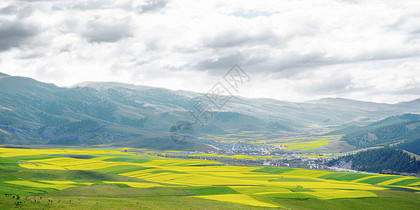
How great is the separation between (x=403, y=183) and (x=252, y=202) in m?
85.5

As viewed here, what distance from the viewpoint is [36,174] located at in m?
97.1

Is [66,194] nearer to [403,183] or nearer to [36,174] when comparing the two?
[36,174]

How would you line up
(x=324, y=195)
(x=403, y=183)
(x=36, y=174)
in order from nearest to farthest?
1. (x=324, y=195)
2. (x=36, y=174)
3. (x=403, y=183)

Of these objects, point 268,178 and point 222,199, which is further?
point 268,178

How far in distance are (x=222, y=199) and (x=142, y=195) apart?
56.8 ft

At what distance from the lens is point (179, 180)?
123438 mm

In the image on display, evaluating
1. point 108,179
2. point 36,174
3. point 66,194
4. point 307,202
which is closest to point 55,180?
point 36,174

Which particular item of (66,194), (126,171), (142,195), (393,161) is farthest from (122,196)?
(393,161)

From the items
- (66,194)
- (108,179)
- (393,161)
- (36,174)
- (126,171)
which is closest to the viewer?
(66,194)

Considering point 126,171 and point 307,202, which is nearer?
point 307,202

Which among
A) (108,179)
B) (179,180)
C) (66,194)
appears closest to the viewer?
(66,194)

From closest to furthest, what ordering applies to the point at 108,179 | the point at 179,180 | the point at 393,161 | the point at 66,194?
the point at 66,194
the point at 108,179
the point at 179,180
the point at 393,161

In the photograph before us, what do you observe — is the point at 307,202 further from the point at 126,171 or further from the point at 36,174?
the point at 126,171

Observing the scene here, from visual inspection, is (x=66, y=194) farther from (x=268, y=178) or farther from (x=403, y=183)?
(x=403, y=183)
